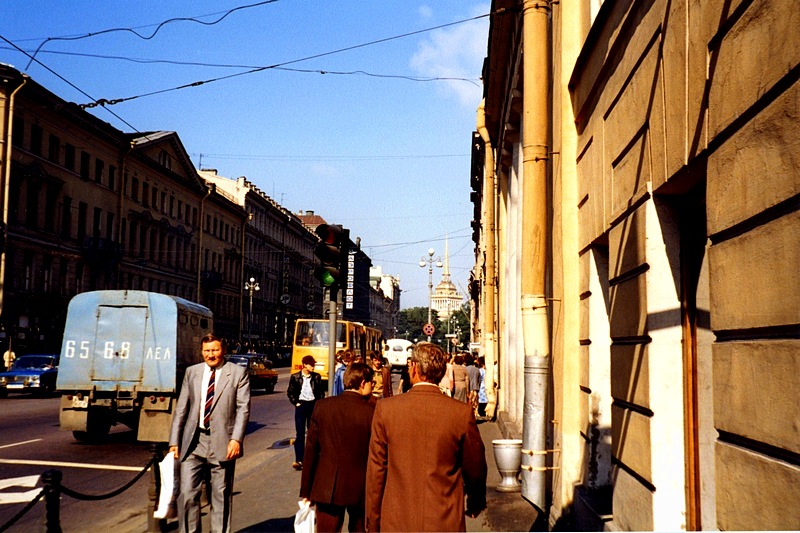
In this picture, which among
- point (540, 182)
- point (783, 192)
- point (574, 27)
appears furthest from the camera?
point (574, 27)

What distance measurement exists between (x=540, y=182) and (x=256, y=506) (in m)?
4.74

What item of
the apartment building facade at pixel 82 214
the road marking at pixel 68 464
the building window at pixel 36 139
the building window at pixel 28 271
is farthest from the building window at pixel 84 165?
the road marking at pixel 68 464

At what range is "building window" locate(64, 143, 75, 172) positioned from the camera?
4459 cm

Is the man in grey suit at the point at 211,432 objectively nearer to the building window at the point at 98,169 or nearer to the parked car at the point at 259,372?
the parked car at the point at 259,372

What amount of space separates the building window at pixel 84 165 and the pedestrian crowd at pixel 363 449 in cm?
4231

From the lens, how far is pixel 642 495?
5.62m

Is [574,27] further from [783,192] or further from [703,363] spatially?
[783,192]

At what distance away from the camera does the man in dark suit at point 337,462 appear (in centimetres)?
562

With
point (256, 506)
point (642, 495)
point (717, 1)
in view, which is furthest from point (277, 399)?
point (717, 1)

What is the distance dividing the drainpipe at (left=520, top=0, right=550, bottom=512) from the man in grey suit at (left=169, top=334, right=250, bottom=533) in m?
2.59

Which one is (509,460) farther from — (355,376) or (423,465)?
(423,465)

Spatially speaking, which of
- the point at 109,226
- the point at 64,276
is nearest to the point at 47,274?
the point at 64,276

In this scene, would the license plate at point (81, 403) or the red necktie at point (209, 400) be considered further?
the license plate at point (81, 403)

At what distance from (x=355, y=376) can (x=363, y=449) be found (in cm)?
58
